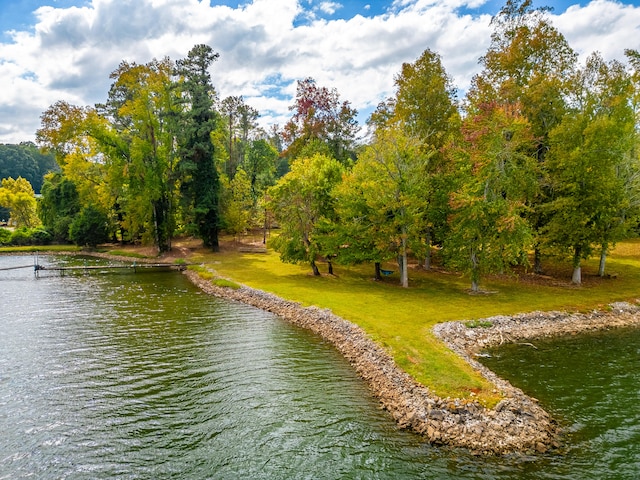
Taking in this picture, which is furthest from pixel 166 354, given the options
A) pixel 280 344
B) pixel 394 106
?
pixel 394 106

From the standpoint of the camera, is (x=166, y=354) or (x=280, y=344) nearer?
(x=166, y=354)

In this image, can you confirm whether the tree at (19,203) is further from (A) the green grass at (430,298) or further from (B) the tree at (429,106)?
(B) the tree at (429,106)

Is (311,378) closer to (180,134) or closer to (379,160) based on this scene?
(379,160)

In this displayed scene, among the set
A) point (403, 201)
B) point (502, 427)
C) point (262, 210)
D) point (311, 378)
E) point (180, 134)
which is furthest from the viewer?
point (262, 210)

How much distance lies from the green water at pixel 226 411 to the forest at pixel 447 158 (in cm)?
1121

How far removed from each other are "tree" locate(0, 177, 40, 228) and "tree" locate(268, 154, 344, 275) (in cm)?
7135

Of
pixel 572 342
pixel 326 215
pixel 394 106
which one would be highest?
pixel 394 106

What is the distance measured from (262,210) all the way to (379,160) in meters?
32.8

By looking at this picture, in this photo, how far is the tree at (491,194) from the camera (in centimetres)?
2731

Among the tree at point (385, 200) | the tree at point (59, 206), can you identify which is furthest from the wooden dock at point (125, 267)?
the tree at point (385, 200)

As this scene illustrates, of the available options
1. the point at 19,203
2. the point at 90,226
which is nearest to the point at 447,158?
the point at 90,226

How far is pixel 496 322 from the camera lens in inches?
918

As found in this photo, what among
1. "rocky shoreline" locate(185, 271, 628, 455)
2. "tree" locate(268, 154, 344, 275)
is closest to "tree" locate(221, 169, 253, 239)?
"tree" locate(268, 154, 344, 275)

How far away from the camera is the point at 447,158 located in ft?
116
